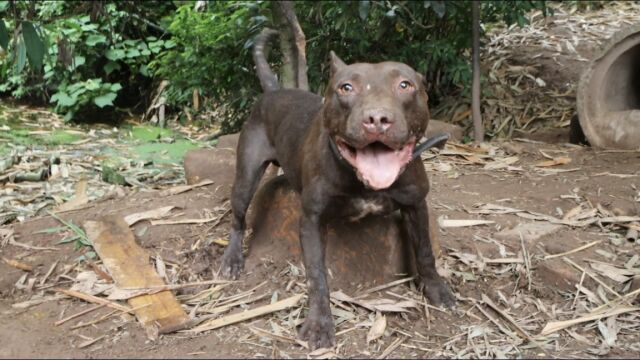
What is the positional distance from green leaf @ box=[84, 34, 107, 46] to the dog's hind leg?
17.3ft

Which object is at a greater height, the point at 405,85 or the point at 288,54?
the point at 405,85

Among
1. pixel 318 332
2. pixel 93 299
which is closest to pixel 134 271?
pixel 93 299

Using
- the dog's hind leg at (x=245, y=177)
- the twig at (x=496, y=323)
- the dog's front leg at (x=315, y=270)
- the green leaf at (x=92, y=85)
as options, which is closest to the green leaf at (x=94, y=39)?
the green leaf at (x=92, y=85)

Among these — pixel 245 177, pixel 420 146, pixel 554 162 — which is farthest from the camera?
pixel 554 162

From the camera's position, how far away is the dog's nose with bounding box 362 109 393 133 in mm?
2781

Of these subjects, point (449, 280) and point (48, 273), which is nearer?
point (449, 280)

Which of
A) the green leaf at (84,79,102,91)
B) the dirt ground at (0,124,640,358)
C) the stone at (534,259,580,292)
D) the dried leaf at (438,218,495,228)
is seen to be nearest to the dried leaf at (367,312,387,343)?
the dirt ground at (0,124,640,358)

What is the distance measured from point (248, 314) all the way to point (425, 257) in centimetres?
95

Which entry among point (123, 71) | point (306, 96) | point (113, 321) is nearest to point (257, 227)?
point (306, 96)

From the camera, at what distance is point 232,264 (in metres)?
3.94

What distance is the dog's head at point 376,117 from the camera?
111 inches

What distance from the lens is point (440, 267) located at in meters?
3.83

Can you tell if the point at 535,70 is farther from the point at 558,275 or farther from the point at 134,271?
the point at 134,271

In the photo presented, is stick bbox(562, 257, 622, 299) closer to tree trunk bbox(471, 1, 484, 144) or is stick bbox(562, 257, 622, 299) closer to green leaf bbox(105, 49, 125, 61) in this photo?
tree trunk bbox(471, 1, 484, 144)
